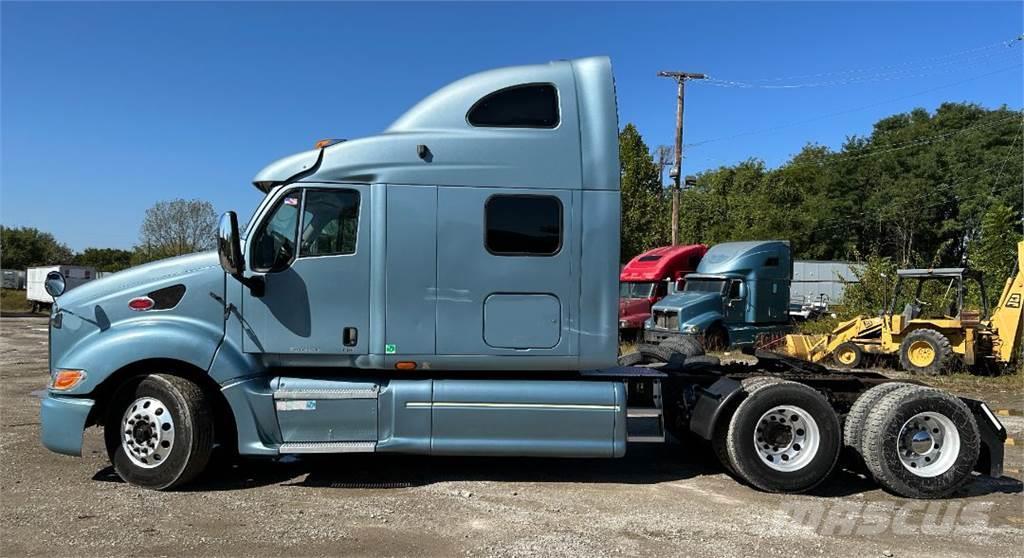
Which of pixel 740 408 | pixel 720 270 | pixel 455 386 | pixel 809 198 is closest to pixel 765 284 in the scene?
pixel 720 270

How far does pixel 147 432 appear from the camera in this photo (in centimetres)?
575

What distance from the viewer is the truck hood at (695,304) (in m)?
18.1

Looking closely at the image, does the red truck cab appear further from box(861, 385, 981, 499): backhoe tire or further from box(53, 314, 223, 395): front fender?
box(53, 314, 223, 395): front fender

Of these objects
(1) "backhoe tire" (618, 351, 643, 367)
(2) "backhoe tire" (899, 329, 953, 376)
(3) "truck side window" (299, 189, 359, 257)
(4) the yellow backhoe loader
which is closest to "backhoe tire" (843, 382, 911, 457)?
(1) "backhoe tire" (618, 351, 643, 367)

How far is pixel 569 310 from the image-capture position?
585cm

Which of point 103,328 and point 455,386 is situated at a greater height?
point 103,328

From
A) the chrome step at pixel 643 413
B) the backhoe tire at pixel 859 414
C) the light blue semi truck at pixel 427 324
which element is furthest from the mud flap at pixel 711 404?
the backhoe tire at pixel 859 414

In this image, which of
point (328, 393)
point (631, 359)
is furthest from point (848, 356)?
point (328, 393)

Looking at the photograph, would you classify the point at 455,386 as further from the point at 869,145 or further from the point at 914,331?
the point at 869,145

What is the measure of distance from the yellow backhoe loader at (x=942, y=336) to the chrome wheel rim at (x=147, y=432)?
44.4 feet

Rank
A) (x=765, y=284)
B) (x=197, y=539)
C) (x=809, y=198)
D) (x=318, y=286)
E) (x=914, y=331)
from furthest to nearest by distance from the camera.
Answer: (x=809, y=198) < (x=765, y=284) < (x=914, y=331) < (x=318, y=286) < (x=197, y=539)

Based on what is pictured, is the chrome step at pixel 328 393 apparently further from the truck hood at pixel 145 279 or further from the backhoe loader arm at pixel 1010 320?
the backhoe loader arm at pixel 1010 320

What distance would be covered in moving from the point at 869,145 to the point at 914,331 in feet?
155

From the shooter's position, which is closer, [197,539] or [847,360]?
[197,539]
